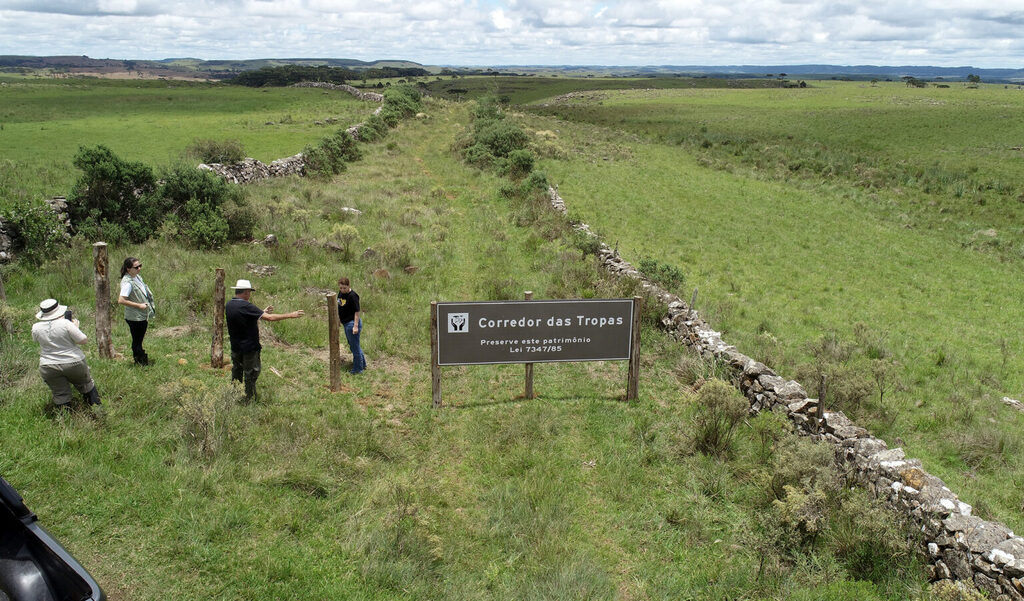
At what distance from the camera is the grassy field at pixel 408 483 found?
6.01 m

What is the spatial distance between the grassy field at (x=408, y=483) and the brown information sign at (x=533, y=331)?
37.5 inches

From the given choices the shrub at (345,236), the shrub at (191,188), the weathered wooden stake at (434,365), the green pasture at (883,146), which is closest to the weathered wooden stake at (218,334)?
the weathered wooden stake at (434,365)

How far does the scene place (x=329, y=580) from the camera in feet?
19.0

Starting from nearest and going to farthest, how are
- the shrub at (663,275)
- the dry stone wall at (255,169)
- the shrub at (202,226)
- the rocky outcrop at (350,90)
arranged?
the shrub at (663,275), the shrub at (202,226), the dry stone wall at (255,169), the rocky outcrop at (350,90)

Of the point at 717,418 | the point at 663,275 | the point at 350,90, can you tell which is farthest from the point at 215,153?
the point at 350,90

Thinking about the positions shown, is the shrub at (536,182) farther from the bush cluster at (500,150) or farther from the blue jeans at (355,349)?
the blue jeans at (355,349)

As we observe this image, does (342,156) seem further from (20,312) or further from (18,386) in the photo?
(18,386)

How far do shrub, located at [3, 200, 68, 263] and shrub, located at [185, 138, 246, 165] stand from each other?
13.2 metres

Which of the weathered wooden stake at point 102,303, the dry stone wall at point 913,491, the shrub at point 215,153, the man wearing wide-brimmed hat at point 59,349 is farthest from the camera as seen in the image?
the shrub at point 215,153

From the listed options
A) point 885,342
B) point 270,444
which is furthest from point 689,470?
point 885,342

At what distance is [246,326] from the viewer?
8430 mm

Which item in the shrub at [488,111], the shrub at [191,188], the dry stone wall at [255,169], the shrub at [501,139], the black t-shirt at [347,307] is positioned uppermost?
the shrub at [488,111]

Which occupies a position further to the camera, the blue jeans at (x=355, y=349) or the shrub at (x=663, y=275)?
the shrub at (x=663, y=275)

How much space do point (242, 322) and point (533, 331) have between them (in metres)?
4.45
